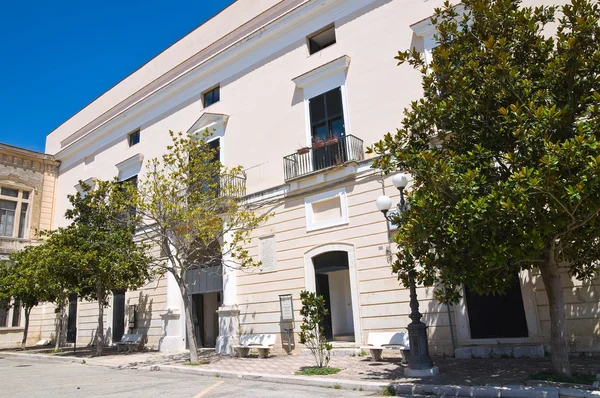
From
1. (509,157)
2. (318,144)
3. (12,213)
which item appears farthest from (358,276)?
(12,213)

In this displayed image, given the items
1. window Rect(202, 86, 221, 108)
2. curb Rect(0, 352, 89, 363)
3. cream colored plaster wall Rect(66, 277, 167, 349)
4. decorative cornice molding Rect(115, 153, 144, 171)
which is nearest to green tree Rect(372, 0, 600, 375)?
window Rect(202, 86, 221, 108)

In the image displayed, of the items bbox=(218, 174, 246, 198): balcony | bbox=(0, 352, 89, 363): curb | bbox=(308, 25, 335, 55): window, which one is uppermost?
bbox=(308, 25, 335, 55): window

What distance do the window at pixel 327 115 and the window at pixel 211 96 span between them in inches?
194

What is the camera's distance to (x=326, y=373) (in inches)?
363

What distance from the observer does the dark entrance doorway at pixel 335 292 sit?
44.0 ft

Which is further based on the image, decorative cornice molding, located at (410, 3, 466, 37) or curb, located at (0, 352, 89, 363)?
curb, located at (0, 352, 89, 363)

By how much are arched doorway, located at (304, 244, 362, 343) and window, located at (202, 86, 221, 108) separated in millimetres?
7915

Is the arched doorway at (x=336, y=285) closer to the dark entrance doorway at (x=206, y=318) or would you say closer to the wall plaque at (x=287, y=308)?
the wall plaque at (x=287, y=308)

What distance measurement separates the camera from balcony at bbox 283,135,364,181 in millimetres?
13266

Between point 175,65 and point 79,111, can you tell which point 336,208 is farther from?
point 79,111

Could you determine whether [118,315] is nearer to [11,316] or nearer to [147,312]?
[147,312]

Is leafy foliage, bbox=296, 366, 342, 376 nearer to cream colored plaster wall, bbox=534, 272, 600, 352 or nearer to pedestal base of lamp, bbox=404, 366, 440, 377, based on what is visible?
pedestal base of lamp, bbox=404, 366, 440, 377

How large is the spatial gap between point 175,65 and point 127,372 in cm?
1309

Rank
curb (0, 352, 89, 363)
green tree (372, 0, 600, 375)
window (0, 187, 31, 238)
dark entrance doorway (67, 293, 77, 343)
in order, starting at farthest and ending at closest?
window (0, 187, 31, 238), dark entrance doorway (67, 293, 77, 343), curb (0, 352, 89, 363), green tree (372, 0, 600, 375)
